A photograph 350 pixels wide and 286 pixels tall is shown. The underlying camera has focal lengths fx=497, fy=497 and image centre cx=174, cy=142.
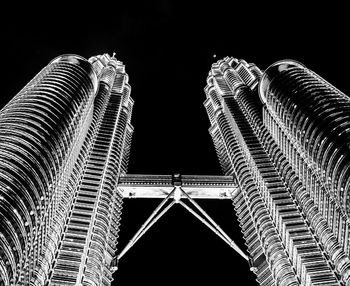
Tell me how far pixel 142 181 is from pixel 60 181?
75.2ft

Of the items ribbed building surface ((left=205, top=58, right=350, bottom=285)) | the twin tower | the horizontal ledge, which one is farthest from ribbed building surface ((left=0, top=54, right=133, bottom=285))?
ribbed building surface ((left=205, top=58, right=350, bottom=285))

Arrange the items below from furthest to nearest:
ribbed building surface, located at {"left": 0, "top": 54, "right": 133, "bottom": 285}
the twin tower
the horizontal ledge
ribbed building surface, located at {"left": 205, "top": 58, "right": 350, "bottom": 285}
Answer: the horizontal ledge → ribbed building surface, located at {"left": 205, "top": 58, "right": 350, "bottom": 285} → the twin tower → ribbed building surface, located at {"left": 0, "top": 54, "right": 133, "bottom": 285}

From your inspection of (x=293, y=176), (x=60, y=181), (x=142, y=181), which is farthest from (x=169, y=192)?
(x=60, y=181)

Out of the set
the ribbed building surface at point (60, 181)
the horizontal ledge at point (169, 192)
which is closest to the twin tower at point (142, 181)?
the ribbed building surface at point (60, 181)

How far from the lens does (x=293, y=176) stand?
72562 millimetres

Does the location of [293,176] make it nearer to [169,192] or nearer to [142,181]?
[169,192]

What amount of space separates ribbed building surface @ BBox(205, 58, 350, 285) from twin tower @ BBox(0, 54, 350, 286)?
17cm

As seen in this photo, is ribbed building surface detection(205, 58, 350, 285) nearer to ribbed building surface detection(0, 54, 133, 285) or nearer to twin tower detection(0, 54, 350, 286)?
twin tower detection(0, 54, 350, 286)

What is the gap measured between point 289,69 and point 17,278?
53003mm

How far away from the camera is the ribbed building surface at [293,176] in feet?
194

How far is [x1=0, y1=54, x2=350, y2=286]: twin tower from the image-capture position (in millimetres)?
53188

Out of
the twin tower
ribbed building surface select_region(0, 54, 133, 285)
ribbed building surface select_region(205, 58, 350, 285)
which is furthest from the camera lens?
ribbed building surface select_region(205, 58, 350, 285)

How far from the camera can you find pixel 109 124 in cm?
8738

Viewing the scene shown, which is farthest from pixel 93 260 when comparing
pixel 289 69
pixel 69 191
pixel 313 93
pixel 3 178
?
pixel 289 69
